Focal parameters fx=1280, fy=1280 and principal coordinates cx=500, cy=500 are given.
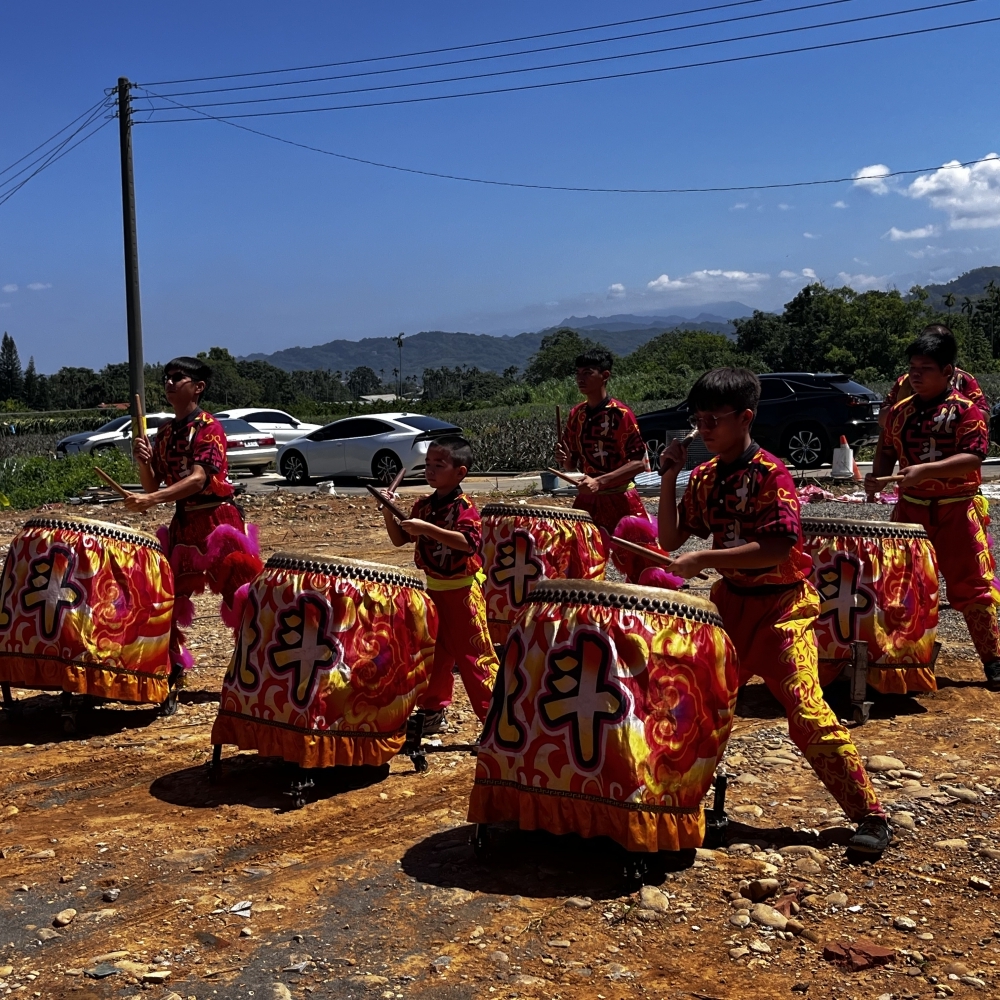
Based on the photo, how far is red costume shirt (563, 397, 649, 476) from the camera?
7.55m

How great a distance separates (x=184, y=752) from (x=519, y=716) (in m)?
2.54

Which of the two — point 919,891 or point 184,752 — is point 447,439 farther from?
point 919,891

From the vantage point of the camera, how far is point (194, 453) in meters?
7.02

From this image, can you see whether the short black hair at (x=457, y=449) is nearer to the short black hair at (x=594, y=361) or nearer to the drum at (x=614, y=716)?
the drum at (x=614, y=716)

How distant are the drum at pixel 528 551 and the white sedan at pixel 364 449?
14.5m

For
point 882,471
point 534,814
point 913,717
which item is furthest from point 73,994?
point 882,471

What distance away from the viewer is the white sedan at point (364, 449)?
22.7 metres

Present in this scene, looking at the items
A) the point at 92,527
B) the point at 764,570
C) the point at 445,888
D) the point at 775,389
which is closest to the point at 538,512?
the point at 92,527

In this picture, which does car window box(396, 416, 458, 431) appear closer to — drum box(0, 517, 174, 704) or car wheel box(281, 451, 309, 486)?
car wheel box(281, 451, 309, 486)

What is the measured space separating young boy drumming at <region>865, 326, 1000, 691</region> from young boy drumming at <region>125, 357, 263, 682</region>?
345 centimetres

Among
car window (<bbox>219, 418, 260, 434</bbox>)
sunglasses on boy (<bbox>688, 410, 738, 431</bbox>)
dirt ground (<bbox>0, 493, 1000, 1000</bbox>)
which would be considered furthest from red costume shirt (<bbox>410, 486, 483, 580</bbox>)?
car window (<bbox>219, 418, 260, 434</bbox>)

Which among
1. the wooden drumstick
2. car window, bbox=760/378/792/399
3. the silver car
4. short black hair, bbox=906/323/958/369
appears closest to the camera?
A: the wooden drumstick

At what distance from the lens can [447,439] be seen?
240 inches

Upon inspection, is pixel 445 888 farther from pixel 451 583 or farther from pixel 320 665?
pixel 451 583
